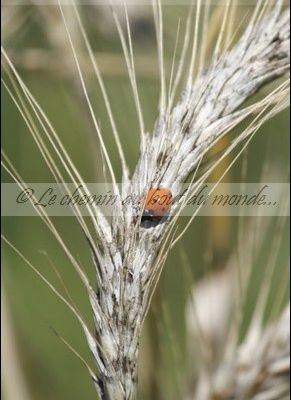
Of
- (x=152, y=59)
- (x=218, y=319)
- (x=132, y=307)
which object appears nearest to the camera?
(x=132, y=307)

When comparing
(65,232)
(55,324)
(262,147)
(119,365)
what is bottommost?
(119,365)

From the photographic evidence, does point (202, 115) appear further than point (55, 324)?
No

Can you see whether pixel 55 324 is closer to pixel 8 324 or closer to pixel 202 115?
pixel 8 324

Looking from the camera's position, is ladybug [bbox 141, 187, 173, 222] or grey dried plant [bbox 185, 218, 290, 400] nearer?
ladybug [bbox 141, 187, 173, 222]

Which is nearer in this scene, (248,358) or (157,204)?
(157,204)

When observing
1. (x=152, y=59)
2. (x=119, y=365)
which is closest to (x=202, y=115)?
(x=119, y=365)

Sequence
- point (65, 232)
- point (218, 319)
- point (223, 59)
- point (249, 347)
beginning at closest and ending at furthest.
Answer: point (223, 59) → point (249, 347) → point (218, 319) → point (65, 232)

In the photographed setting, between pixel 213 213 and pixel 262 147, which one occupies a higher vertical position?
pixel 262 147

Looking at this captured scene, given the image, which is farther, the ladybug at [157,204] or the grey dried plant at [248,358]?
the grey dried plant at [248,358]
